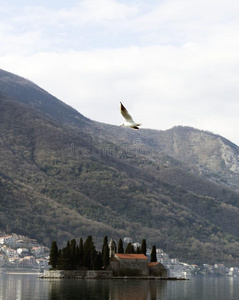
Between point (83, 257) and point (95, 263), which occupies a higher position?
point (83, 257)

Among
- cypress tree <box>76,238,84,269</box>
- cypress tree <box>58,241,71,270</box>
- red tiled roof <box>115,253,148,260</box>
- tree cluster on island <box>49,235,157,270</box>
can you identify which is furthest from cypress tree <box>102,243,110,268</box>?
cypress tree <box>58,241,71,270</box>

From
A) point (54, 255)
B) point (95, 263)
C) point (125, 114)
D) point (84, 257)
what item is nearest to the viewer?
point (125, 114)

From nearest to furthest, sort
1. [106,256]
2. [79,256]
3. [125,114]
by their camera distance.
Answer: [125,114] < [106,256] < [79,256]

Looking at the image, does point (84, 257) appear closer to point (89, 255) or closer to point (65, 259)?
point (89, 255)

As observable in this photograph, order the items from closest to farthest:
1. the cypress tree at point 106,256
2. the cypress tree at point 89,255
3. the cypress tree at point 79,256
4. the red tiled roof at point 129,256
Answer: the cypress tree at point 89,255
the cypress tree at point 106,256
the cypress tree at point 79,256
the red tiled roof at point 129,256

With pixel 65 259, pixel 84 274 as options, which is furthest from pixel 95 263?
pixel 65 259

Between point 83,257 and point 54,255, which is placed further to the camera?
point 54,255

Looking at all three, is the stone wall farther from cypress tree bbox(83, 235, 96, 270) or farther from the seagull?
the seagull

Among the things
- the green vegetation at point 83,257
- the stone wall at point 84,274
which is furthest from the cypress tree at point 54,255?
the stone wall at point 84,274

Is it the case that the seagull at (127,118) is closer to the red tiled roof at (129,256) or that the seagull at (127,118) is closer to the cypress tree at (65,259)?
the cypress tree at (65,259)

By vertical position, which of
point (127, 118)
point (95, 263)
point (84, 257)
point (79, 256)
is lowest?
point (95, 263)

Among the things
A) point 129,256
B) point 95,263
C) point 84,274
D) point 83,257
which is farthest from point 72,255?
point 129,256

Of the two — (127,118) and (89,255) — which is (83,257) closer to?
(89,255)
